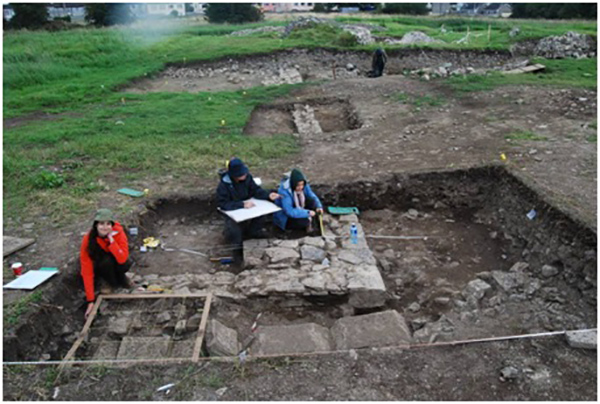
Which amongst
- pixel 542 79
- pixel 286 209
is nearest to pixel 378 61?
pixel 542 79

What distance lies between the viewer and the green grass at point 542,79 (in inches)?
526

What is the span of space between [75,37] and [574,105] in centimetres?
2232

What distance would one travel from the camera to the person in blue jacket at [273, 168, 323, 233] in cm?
600

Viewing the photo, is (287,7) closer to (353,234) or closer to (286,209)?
(286,209)

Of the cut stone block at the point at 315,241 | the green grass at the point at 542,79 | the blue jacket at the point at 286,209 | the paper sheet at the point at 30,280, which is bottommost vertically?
the cut stone block at the point at 315,241

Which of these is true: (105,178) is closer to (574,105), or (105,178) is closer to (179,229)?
(179,229)

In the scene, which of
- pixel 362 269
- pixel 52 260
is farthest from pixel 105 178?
pixel 362 269

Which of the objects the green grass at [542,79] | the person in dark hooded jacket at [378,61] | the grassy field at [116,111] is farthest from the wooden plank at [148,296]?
the person in dark hooded jacket at [378,61]

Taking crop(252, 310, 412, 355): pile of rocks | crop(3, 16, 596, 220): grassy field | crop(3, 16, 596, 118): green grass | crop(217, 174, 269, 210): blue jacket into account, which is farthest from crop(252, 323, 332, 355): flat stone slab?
crop(3, 16, 596, 118): green grass

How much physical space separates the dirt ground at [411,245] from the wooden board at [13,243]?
0.10 m

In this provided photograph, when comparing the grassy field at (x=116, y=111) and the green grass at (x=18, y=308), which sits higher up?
the grassy field at (x=116, y=111)

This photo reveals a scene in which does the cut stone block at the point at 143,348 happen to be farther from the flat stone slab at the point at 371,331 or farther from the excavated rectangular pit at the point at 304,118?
the excavated rectangular pit at the point at 304,118

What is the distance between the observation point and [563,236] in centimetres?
551

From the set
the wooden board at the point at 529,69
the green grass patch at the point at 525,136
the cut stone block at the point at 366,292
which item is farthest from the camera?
the wooden board at the point at 529,69
